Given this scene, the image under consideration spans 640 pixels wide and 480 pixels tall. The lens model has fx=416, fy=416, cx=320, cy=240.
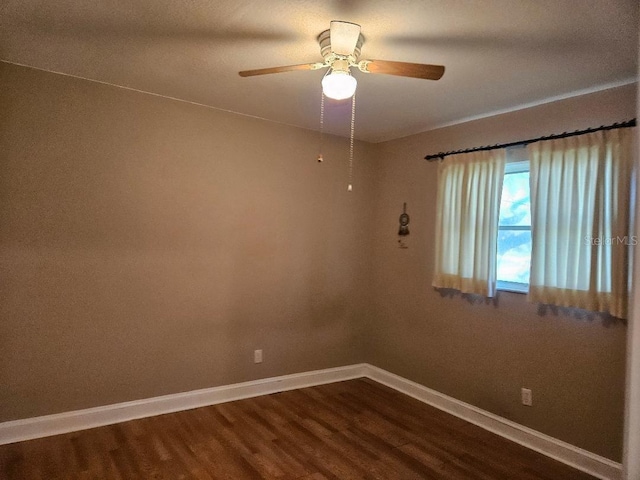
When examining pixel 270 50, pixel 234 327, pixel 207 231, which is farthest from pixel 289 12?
pixel 234 327

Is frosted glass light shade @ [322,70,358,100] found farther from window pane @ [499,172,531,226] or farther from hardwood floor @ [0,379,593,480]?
hardwood floor @ [0,379,593,480]

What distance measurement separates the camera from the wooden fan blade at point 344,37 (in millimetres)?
1971

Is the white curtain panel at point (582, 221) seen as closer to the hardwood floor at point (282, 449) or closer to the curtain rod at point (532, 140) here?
the curtain rod at point (532, 140)

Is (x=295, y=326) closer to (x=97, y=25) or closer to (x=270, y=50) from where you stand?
(x=270, y=50)

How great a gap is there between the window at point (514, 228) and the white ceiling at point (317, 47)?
514mm

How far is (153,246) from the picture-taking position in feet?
10.8

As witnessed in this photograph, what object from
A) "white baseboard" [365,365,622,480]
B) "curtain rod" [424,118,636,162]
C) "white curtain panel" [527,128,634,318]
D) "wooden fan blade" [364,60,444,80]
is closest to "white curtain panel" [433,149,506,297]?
"curtain rod" [424,118,636,162]

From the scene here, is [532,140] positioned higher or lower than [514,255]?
higher

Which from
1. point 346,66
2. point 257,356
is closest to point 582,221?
point 346,66

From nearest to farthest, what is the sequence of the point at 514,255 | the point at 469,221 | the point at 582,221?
the point at 582,221 < the point at 514,255 < the point at 469,221

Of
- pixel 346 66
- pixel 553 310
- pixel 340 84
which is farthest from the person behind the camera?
pixel 553 310

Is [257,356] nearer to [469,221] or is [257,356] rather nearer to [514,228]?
[469,221]

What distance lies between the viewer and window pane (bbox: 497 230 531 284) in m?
3.31

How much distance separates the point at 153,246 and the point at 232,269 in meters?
0.70
